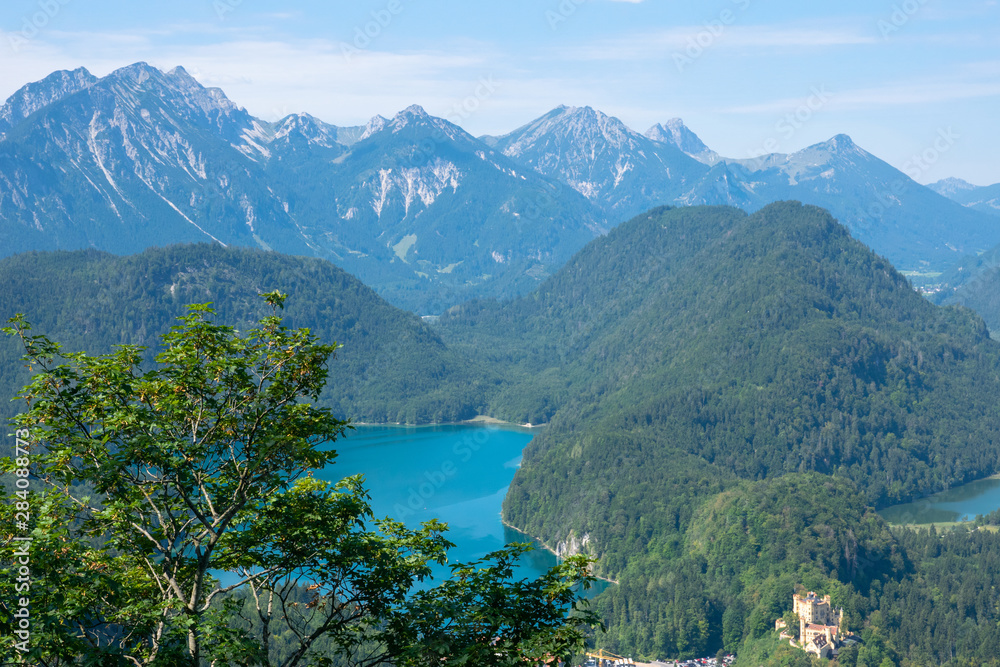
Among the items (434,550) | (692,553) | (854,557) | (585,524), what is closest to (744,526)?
(692,553)

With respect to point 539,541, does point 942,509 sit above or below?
below

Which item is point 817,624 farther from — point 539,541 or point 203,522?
point 203,522

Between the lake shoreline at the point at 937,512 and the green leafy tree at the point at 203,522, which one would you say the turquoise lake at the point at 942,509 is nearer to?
the lake shoreline at the point at 937,512

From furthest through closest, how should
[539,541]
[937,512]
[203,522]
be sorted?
[937,512]
[539,541]
[203,522]

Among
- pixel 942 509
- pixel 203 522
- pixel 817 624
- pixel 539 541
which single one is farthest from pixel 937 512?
pixel 203 522

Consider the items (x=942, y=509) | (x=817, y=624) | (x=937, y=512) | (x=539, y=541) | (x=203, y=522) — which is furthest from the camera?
(x=942, y=509)

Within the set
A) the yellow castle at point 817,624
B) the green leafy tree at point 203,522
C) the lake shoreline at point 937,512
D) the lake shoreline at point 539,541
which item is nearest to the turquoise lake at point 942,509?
the lake shoreline at point 937,512

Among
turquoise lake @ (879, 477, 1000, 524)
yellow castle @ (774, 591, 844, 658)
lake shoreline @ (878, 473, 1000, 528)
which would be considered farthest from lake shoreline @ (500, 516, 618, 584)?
turquoise lake @ (879, 477, 1000, 524)

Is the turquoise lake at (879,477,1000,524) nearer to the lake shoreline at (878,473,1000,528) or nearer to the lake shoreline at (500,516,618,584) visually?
the lake shoreline at (878,473,1000,528)
